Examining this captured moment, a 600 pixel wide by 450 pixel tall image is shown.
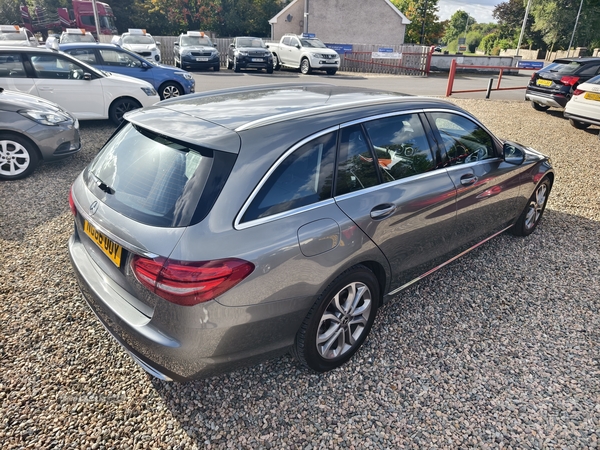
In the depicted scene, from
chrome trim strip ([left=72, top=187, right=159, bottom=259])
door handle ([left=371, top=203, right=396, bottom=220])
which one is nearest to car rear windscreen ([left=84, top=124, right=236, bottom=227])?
chrome trim strip ([left=72, top=187, right=159, bottom=259])

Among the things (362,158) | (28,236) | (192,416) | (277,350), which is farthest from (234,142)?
(28,236)

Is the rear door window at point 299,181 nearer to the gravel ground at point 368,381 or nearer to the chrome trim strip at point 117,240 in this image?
the chrome trim strip at point 117,240

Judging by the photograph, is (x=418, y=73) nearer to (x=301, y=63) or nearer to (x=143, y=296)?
(x=301, y=63)

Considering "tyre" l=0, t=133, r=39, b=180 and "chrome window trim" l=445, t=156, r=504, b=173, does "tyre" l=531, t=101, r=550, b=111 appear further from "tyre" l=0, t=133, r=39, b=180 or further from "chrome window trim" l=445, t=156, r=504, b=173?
"tyre" l=0, t=133, r=39, b=180

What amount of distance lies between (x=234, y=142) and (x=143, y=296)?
93 centimetres

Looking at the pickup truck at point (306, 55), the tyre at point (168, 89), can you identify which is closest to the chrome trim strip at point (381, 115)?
the tyre at point (168, 89)

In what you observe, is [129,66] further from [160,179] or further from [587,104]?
[587,104]

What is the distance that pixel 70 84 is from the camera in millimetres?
8008

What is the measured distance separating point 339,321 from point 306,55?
20.9 meters

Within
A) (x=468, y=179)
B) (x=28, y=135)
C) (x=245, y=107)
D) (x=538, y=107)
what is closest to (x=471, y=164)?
(x=468, y=179)

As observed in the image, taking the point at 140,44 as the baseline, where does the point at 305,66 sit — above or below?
below

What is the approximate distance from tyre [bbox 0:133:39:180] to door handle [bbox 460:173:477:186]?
18.5ft

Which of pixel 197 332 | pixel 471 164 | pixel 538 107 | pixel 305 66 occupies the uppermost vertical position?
pixel 471 164

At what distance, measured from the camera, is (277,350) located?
2396 millimetres
